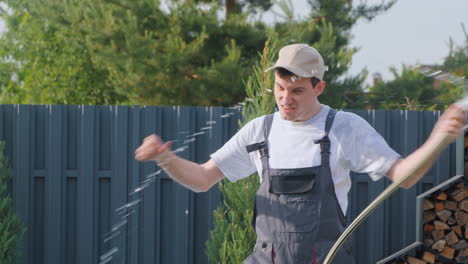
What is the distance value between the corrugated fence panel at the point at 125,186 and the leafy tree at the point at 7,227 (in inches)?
13.7

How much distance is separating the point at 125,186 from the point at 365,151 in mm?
3591

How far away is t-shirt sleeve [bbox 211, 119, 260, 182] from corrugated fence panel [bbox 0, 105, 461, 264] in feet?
9.34

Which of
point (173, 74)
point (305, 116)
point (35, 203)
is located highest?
point (173, 74)

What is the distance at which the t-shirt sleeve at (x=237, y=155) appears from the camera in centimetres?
254

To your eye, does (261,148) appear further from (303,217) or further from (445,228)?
(445,228)

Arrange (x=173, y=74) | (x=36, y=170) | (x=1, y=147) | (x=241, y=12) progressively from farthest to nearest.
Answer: (x=241, y=12) → (x=173, y=74) → (x=36, y=170) → (x=1, y=147)

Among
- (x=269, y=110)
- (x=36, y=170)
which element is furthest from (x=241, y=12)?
(x=269, y=110)

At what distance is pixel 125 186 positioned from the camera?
559cm

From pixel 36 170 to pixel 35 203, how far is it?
0.99ft

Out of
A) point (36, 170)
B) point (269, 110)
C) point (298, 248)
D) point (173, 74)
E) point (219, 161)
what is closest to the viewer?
point (298, 248)

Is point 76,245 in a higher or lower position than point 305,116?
lower

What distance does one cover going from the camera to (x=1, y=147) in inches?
208

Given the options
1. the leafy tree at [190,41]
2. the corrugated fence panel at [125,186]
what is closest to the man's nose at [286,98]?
the corrugated fence panel at [125,186]

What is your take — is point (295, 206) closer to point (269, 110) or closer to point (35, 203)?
point (269, 110)
